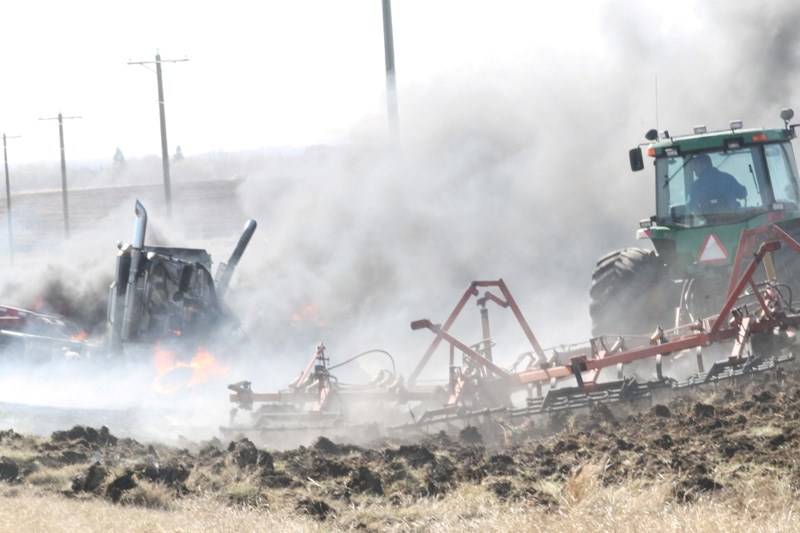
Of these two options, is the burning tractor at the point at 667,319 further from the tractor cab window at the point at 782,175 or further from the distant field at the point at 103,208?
the distant field at the point at 103,208

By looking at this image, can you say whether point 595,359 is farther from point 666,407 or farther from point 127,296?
point 127,296

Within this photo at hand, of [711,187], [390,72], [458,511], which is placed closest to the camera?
[458,511]

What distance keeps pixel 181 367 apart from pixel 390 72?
838cm

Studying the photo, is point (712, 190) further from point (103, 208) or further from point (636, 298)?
point (103, 208)

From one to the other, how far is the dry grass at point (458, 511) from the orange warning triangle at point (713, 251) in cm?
645

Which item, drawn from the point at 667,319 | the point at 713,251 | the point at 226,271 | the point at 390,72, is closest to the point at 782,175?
the point at 713,251

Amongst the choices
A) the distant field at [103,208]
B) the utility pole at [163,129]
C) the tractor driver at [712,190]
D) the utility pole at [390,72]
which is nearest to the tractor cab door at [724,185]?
the tractor driver at [712,190]

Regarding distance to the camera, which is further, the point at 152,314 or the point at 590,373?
the point at 152,314

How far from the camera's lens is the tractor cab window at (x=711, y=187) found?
15414 millimetres

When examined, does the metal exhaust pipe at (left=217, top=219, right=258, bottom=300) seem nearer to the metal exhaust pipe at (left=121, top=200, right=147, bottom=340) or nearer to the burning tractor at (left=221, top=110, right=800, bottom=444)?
the metal exhaust pipe at (left=121, top=200, right=147, bottom=340)

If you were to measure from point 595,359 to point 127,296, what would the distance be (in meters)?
8.80

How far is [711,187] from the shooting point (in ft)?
51.5

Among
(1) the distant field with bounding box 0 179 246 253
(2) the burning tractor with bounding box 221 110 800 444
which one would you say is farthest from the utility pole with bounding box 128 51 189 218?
(2) the burning tractor with bounding box 221 110 800 444

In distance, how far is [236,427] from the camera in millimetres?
15312
